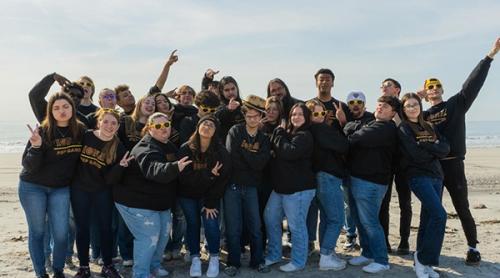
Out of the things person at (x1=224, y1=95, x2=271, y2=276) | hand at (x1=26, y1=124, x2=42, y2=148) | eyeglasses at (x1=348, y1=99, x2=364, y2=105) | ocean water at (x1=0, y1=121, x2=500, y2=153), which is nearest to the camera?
hand at (x1=26, y1=124, x2=42, y2=148)

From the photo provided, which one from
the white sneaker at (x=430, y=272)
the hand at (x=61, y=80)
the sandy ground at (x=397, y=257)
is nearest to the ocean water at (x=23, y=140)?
the sandy ground at (x=397, y=257)

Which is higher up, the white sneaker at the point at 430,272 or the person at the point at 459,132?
the person at the point at 459,132

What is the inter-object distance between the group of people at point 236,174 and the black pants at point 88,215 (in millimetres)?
17

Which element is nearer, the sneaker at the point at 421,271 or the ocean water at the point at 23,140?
the sneaker at the point at 421,271

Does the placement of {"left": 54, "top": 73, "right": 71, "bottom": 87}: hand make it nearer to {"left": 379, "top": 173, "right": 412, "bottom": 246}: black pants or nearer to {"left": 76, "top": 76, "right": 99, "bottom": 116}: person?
{"left": 76, "top": 76, "right": 99, "bottom": 116}: person

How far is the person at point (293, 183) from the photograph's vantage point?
5914 millimetres

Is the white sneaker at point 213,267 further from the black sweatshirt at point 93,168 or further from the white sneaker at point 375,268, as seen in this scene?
the white sneaker at point 375,268

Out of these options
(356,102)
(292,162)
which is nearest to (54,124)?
(292,162)

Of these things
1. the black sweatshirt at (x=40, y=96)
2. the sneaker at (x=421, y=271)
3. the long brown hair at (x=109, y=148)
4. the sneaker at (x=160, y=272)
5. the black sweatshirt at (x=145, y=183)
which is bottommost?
the sneaker at (x=160, y=272)

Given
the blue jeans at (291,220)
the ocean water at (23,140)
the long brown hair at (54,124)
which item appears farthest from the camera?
the ocean water at (23,140)

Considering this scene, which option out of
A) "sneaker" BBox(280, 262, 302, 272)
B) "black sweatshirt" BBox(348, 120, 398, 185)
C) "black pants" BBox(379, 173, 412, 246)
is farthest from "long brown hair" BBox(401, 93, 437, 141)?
"sneaker" BBox(280, 262, 302, 272)

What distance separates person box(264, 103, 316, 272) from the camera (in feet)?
19.4

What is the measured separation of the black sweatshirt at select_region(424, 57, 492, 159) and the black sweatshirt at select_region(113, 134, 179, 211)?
407 centimetres

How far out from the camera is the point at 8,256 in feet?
22.6
